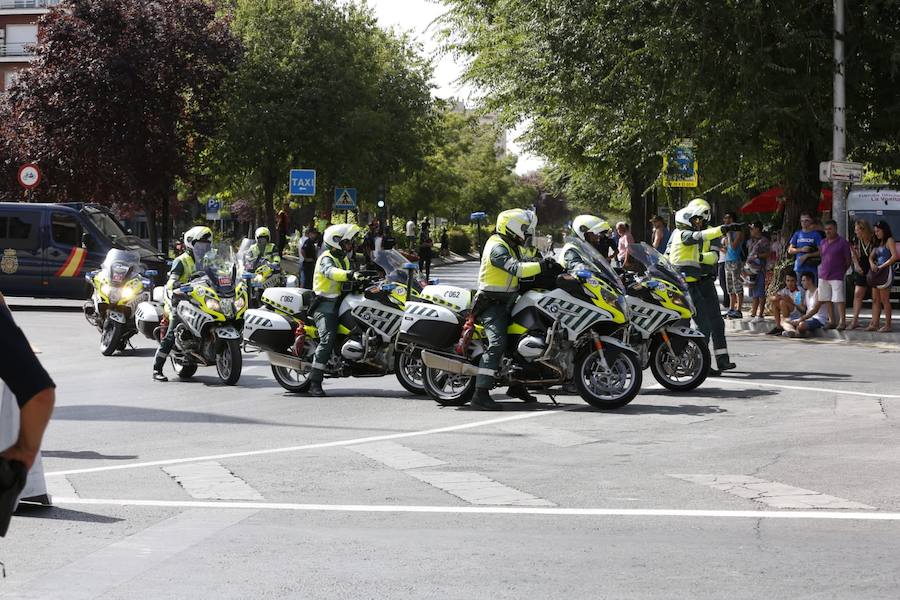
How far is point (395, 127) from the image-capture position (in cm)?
4894

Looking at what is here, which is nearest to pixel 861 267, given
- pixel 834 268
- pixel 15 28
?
pixel 834 268

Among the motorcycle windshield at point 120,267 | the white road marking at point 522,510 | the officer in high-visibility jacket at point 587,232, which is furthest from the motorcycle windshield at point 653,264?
the motorcycle windshield at point 120,267

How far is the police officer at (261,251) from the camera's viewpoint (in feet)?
67.8

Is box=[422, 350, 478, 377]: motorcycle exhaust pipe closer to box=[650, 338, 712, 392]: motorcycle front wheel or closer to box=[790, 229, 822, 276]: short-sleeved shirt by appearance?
box=[650, 338, 712, 392]: motorcycle front wheel

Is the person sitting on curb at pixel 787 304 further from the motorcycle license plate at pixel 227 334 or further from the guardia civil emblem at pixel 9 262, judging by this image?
the guardia civil emblem at pixel 9 262

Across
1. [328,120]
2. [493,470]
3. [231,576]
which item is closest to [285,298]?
[493,470]

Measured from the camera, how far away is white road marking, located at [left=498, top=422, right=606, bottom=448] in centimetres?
1076

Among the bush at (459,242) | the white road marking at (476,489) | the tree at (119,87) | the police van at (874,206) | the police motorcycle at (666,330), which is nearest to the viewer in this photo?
the white road marking at (476,489)

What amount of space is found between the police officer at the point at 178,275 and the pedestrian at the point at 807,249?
374 inches

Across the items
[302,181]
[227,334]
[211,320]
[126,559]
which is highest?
[302,181]

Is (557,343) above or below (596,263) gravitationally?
below

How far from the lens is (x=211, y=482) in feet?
29.3

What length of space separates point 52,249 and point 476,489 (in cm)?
2213

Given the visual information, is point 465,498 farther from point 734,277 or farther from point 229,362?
point 734,277
